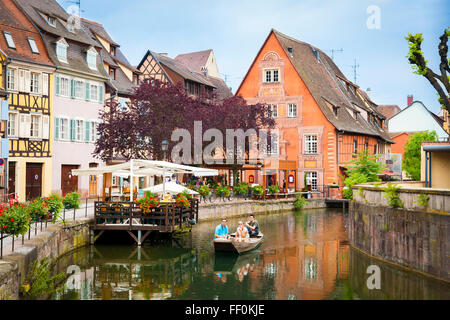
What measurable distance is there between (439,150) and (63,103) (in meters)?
24.1

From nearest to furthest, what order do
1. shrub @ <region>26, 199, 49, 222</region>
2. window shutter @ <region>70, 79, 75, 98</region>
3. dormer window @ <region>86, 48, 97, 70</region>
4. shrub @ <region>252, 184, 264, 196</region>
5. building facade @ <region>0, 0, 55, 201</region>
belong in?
shrub @ <region>26, 199, 49, 222</region> < building facade @ <region>0, 0, 55, 201</region> < window shutter @ <region>70, 79, 75, 98</region> < dormer window @ <region>86, 48, 97, 70</region> < shrub @ <region>252, 184, 264, 196</region>

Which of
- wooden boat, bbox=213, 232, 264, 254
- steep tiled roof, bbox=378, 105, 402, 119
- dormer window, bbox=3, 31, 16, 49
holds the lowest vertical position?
wooden boat, bbox=213, 232, 264, 254

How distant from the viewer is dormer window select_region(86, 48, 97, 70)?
40.0m

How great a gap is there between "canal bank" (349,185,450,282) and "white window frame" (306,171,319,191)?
97.7 ft

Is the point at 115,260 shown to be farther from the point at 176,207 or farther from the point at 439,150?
the point at 439,150

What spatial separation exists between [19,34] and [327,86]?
33.2 meters

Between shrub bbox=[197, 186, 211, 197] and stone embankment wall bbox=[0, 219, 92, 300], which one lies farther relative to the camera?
shrub bbox=[197, 186, 211, 197]

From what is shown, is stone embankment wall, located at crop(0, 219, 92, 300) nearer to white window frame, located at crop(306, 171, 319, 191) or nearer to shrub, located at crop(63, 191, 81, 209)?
shrub, located at crop(63, 191, 81, 209)

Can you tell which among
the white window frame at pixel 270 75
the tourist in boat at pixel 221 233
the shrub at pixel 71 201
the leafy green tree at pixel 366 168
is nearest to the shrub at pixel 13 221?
the tourist in boat at pixel 221 233

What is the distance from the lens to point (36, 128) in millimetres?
35469

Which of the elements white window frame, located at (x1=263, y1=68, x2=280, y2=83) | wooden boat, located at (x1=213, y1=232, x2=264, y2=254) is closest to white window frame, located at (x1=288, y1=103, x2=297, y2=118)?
white window frame, located at (x1=263, y1=68, x2=280, y2=83)

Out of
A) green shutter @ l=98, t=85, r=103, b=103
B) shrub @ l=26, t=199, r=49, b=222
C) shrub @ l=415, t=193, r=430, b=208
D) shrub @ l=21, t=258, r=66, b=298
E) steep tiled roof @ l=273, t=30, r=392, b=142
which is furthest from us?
steep tiled roof @ l=273, t=30, r=392, b=142

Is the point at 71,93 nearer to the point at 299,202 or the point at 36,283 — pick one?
the point at 299,202
